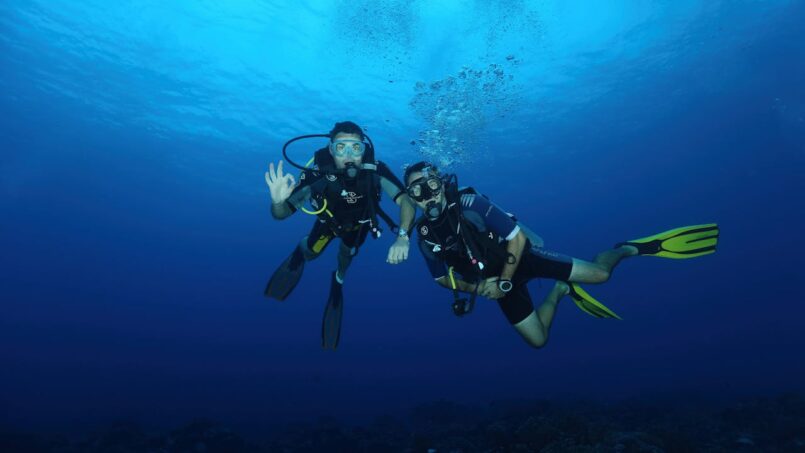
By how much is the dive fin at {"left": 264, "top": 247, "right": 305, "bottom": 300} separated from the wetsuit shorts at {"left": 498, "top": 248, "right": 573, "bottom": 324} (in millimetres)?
3466

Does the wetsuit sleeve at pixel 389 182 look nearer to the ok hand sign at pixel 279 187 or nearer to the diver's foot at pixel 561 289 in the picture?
the ok hand sign at pixel 279 187

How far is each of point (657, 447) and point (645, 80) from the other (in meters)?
25.2

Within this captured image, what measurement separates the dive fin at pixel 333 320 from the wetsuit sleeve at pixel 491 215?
11.5 ft

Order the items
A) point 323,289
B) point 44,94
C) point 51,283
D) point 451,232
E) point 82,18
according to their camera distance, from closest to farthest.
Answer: point 451,232
point 82,18
point 44,94
point 51,283
point 323,289

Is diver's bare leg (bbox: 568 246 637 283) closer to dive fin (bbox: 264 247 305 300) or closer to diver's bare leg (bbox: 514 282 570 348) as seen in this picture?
diver's bare leg (bbox: 514 282 570 348)

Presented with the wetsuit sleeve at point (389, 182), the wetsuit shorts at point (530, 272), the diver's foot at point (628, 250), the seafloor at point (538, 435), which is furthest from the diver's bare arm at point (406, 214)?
the seafloor at point (538, 435)

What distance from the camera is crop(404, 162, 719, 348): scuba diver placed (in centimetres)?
481

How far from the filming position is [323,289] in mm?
106875

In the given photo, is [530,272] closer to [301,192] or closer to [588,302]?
[588,302]

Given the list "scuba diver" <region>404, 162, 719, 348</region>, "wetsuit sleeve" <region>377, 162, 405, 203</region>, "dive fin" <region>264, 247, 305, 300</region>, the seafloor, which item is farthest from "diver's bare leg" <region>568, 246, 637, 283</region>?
"dive fin" <region>264, 247, 305, 300</region>

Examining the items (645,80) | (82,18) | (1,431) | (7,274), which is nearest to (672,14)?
(645,80)

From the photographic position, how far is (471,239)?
15.7 ft

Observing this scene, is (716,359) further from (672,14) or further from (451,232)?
(451,232)

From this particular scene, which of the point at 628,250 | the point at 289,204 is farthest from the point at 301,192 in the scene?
the point at 628,250
